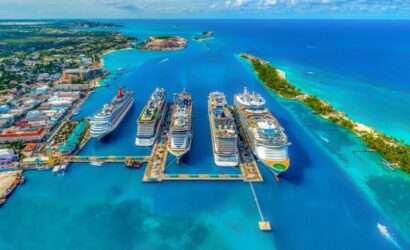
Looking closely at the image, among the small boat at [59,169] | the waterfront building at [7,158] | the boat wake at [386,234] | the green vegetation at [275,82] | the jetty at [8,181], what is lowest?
the boat wake at [386,234]

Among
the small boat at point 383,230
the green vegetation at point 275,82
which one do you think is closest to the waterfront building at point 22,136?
the small boat at point 383,230

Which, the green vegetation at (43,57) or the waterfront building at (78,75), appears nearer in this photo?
the waterfront building at (78,75)

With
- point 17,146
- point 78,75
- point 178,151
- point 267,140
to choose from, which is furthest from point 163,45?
point 267,140

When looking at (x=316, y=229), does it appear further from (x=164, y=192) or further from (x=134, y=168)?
(x=134, y=168)

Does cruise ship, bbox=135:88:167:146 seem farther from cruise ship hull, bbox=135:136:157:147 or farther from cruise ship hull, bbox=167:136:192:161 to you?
cruise ship hull, bbox=167:136:192:161

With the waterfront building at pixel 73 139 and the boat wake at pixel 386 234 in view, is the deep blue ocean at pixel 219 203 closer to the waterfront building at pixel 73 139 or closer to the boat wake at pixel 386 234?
the boat wake at pixel 386 234

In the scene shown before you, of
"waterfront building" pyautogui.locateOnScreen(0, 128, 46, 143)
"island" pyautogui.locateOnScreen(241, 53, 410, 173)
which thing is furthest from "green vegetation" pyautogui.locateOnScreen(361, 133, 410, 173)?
"waterfront building" pyautogui.locateOnScreen(0, 128, 46, 143)

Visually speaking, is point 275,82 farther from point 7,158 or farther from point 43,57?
point 43,57

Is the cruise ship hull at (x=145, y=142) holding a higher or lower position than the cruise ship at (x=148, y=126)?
lower
